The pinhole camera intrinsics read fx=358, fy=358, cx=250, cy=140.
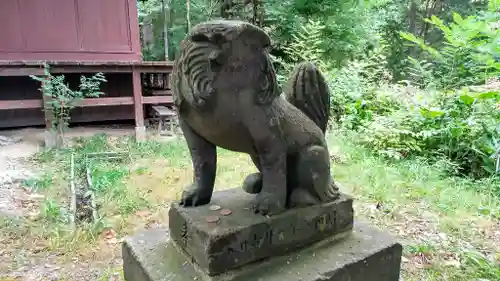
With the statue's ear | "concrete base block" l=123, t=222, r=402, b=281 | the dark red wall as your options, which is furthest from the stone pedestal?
the dark red wall

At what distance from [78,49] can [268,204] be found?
6.33 meters

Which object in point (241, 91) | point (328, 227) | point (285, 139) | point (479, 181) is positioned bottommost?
point (479, 181)

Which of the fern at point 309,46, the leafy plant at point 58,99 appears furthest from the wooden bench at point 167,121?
the fern at point 309,46

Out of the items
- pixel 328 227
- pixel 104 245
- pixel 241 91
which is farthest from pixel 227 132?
pixel 104 245

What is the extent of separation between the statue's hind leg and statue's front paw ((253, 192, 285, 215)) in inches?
3.9

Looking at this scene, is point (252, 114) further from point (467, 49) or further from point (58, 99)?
point (467, 49)

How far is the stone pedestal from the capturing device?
3.84 ft

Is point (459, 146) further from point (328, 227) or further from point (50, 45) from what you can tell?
point (50, 45)

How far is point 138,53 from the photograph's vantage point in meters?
6.89

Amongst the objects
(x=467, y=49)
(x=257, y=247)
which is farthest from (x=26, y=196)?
(x=467, y=49)

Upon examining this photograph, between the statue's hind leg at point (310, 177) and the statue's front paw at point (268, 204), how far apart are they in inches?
3.9

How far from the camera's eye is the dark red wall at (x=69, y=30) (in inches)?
236

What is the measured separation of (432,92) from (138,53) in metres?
5.18

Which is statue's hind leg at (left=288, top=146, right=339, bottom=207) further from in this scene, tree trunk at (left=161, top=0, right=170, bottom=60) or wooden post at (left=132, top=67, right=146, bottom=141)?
tree trunk at (left=161, top=0, right=170, bottom=60)
